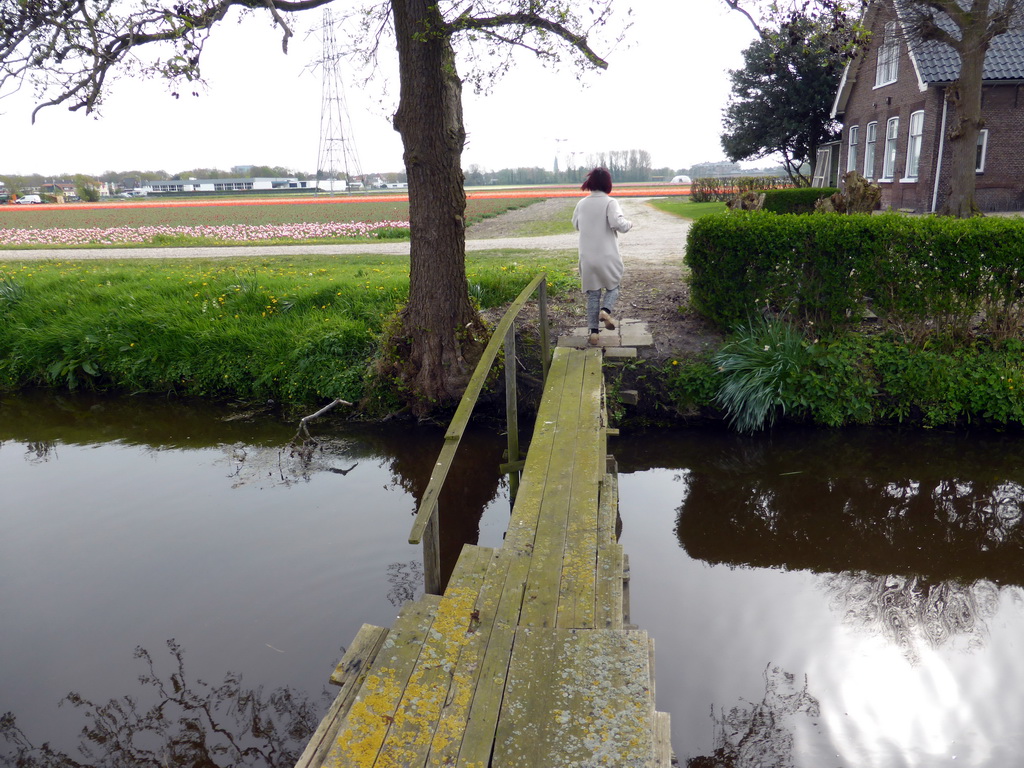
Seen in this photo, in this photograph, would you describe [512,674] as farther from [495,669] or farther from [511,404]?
[511,404]

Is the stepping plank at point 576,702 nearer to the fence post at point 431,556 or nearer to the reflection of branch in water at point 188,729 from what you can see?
the fence post at point 431,556

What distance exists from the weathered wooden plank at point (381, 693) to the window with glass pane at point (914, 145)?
23.7 meters

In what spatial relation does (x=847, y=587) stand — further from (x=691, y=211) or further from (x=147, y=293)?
(x=691, y=211)

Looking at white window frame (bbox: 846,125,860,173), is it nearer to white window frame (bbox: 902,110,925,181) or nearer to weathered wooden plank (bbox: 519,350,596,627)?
white window frame (bbox: 902,110,925,181)

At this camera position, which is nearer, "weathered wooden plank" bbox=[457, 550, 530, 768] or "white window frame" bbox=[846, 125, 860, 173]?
"weathered wooden plank" bbox=[457, 550, 530, 768]

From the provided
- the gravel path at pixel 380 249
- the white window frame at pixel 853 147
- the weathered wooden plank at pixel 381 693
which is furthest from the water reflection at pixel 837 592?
the white window frame at pixel 853 147

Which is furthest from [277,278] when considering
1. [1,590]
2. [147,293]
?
[1,590]

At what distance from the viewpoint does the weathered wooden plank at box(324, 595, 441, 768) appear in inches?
95.1

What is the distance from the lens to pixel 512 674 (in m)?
2.76

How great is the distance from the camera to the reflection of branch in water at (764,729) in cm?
349

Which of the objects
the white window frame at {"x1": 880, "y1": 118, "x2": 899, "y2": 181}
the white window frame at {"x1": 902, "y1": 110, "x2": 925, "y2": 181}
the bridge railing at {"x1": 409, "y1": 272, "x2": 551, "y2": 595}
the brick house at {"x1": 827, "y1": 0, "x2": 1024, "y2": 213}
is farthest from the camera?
the white window frame at {"x1": 880, "y1": 118, "x2": 899, "y2": 181}

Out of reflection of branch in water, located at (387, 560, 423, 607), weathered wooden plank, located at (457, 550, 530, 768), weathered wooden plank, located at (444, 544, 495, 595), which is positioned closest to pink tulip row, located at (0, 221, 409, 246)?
reflection of branch in water, located at (387, 560, 423, 607)

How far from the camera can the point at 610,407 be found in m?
7.74

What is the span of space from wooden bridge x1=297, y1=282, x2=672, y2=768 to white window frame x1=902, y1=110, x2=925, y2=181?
22848 mm
